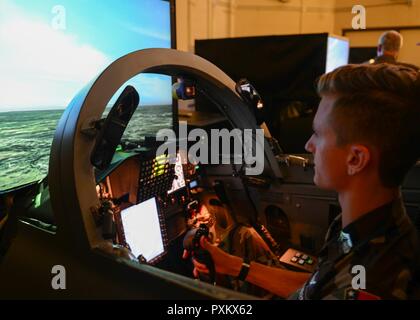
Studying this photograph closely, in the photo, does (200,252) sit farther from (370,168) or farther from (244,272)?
(370,168)

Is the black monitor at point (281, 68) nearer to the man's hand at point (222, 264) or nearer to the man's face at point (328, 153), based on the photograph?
the man's hand at point (222, 264)

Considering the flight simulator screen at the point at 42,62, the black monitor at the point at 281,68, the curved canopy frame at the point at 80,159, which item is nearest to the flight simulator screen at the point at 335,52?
the black monitor at the point at 281,68

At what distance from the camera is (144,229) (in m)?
1.18

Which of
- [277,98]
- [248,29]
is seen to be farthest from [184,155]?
[248,29]

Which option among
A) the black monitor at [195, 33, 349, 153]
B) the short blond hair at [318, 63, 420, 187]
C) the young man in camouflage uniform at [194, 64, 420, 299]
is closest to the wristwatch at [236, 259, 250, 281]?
the young man in camouflage uniform at [194, 64, 420, 299]

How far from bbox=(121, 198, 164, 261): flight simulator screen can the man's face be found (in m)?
0.65

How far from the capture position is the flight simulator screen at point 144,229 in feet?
3.66

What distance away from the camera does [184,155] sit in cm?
140

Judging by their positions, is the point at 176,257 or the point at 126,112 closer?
the point at 126,112

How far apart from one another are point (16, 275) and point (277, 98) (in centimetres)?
236

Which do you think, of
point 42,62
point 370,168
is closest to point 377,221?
point 370,168

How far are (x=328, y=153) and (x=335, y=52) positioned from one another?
8.44 feet

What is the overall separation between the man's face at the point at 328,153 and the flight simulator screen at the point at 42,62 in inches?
25.6

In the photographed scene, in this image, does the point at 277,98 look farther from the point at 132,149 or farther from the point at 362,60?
the point at 362,60
